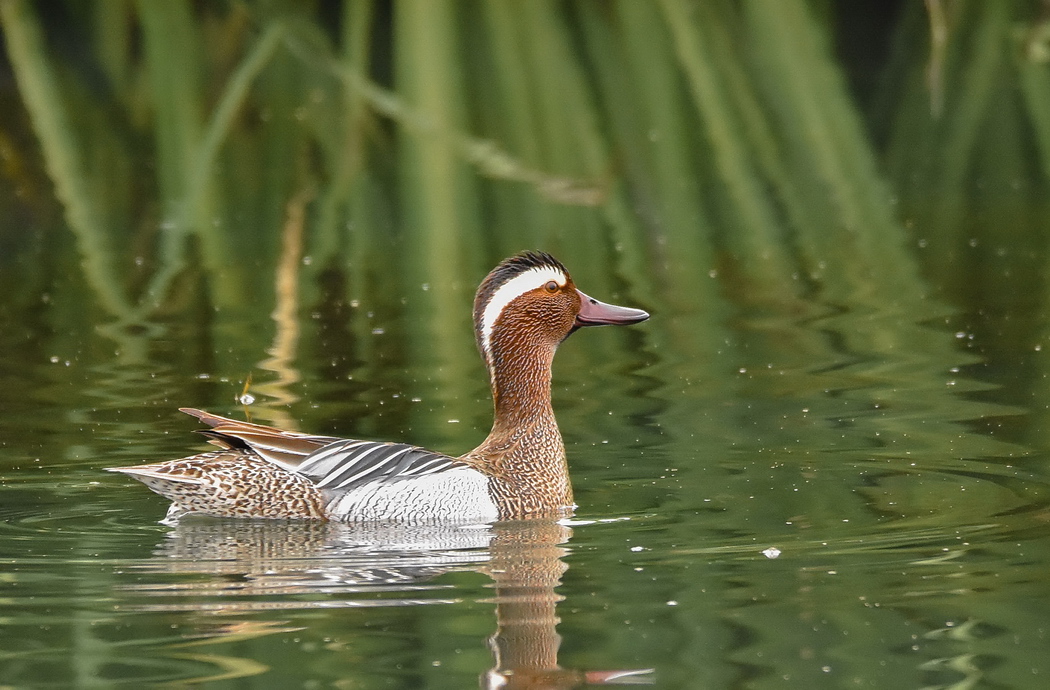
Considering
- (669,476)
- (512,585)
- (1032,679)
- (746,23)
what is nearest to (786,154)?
(746,23)

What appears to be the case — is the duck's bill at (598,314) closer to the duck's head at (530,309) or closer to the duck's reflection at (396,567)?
the duck's head at (530,309)

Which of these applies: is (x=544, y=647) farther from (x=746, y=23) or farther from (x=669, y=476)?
(x=746, y=23)

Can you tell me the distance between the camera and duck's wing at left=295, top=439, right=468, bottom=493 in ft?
23.6

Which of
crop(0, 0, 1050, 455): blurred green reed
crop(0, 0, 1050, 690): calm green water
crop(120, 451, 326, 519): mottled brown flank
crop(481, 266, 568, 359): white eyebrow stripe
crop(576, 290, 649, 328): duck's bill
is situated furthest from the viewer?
crop(0, 0, 1050, 455): blurred green reed

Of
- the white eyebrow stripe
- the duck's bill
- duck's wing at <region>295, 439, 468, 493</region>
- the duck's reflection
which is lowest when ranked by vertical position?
the duck's reflection

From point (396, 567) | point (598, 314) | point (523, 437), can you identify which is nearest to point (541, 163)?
point (598, 314)

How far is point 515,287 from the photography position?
789 centimetres

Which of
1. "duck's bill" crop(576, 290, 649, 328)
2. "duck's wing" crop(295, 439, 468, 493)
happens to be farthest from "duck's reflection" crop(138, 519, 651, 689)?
"duck's bill" crop(576, 290, 649, 328)

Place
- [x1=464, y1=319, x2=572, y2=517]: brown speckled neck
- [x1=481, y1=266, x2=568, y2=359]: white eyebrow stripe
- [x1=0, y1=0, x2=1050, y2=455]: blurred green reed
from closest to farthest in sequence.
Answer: [x1=464, y1=319, x2=572, y2=517]: brown speckled neck < [x1=481, y1=266, x2=568, y2=359]: white eyebrow stripe < [x1=0, y1=0, x2=1050, y2=455]: blurred green reed

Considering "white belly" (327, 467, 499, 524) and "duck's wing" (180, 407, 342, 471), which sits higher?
"duck's wing" (180, 407, 342, 471)

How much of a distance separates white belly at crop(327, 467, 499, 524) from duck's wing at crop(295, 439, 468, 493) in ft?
0.09

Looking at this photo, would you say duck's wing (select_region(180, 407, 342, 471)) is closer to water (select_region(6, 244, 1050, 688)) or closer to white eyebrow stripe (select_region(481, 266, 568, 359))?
water (select_region(6, 244, 1050, 688))

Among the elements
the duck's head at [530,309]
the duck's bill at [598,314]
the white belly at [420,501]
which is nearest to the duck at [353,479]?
the white belly at [420,501]

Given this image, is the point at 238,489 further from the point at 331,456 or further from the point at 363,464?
the point at 363,464
